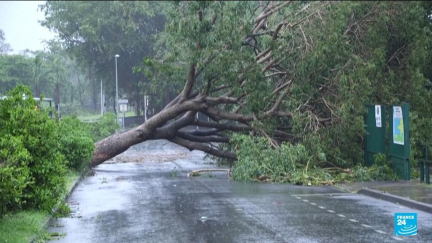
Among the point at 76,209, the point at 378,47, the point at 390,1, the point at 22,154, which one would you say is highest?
the point at 390,1

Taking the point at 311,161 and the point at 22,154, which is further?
the point at 311,161

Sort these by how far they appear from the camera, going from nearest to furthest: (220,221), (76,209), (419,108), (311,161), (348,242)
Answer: (348,242) < (220,221) < (76,209) < (311,161) < (419,108)

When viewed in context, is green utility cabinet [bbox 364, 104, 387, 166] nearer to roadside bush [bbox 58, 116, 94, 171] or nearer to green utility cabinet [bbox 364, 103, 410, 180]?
green utility cabinet [bbox 364, 103, 410, 180]

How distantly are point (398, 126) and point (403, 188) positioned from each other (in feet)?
8.63

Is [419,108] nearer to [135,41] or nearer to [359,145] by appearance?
[359,145]

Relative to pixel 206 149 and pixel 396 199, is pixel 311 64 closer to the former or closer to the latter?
pixel 206 149

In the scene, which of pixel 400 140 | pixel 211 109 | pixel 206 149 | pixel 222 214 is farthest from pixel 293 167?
pixel 222 214

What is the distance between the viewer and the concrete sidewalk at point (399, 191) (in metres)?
15.0

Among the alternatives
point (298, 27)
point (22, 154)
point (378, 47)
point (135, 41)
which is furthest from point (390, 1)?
point (135, 41)

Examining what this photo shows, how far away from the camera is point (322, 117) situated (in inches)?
912

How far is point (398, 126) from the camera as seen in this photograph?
19875mm

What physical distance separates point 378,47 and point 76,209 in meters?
12.3

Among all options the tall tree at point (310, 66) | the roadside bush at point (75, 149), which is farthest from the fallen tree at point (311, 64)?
the roadside bush at point (75, 149)

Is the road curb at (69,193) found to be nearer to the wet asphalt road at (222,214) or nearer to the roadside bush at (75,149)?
the wet asphalt road at (222,214)
